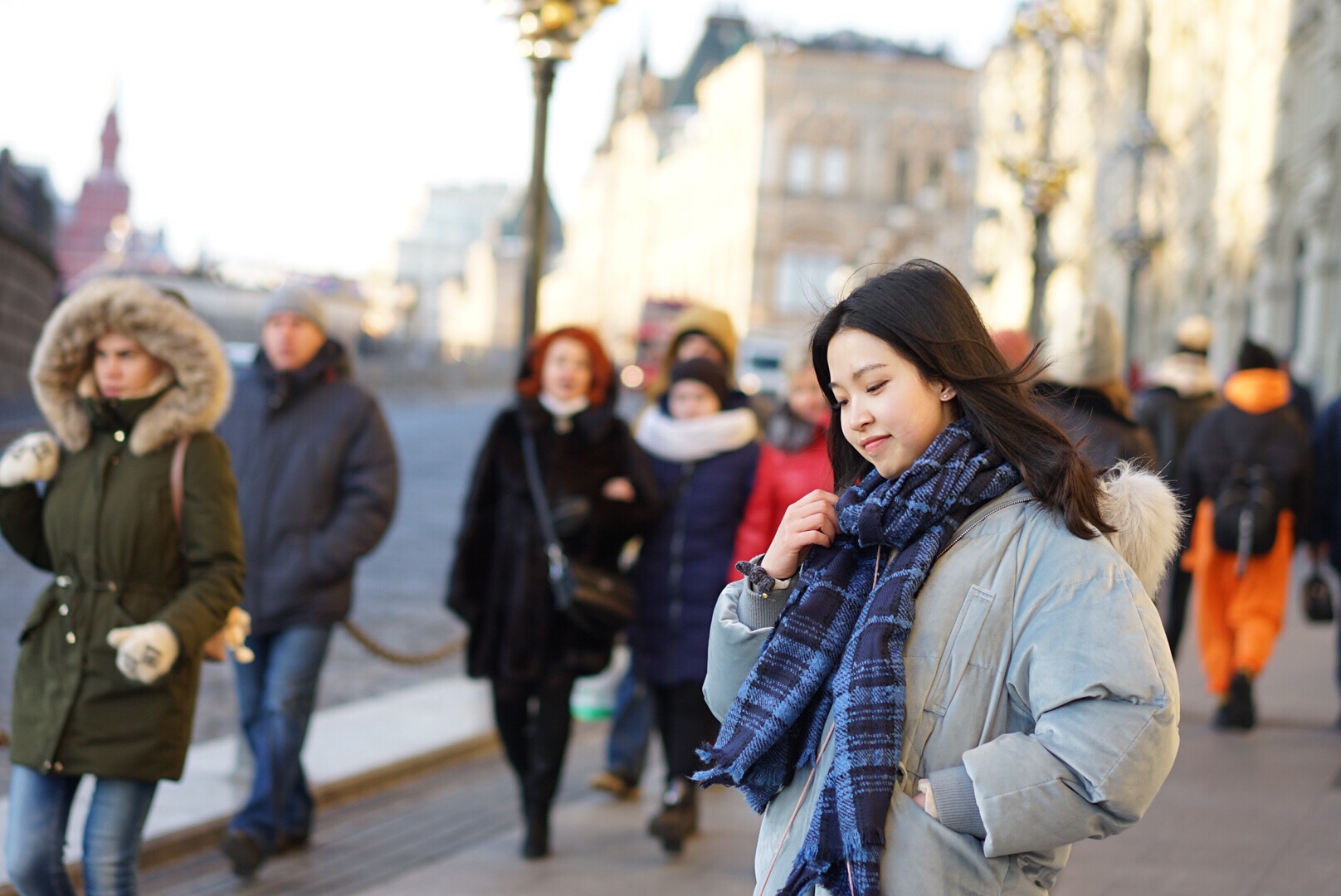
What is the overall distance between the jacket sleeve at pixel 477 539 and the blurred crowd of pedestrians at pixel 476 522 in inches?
0.4

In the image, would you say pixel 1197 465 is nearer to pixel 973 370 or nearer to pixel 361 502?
pixel 361 502

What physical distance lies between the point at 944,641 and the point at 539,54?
6.38m

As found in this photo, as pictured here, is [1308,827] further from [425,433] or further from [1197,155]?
[425,433]

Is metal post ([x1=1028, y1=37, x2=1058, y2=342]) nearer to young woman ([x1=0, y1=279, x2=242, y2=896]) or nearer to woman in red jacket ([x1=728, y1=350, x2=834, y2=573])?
woman in red jacket ([x1=728, y1=350, x2=834, y2=573])

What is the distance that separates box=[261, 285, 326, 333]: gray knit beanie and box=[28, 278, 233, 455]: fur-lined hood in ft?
5.06

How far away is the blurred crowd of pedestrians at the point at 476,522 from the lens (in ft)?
13.6

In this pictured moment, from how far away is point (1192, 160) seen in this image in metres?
27.6

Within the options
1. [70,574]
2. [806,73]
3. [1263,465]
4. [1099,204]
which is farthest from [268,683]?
[806,73]

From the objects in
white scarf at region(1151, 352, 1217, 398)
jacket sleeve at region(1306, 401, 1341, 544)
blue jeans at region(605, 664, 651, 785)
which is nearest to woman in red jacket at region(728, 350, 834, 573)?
blue jeans at region(605, 664, 651, 785)

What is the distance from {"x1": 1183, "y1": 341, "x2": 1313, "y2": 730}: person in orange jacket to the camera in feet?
25.6

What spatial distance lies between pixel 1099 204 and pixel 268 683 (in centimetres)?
3245

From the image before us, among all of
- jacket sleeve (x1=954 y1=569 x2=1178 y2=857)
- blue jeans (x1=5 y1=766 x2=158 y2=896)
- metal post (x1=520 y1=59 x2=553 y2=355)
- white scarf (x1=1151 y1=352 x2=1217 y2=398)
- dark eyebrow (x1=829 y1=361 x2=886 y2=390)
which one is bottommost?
blue jeans (x1=5 y1=766 x2=158 y2=896)

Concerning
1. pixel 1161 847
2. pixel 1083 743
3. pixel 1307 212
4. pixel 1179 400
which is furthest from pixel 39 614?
pixel 1307 212

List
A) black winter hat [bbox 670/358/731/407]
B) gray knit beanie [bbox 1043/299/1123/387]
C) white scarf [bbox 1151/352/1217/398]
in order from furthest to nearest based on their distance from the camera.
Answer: white scarf [bbox 1151/352/1217/398]
black winter hat [bbox 670/358/731/407]
gray knit beanie [bbox 1043/299/1123/387]
